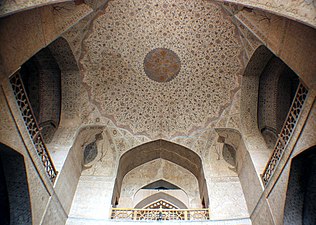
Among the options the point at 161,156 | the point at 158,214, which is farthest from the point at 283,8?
the point at 161,156

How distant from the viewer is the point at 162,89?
7711 mm

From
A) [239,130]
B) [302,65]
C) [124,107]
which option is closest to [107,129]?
[124,107]

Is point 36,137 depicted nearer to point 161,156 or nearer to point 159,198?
point 161,156

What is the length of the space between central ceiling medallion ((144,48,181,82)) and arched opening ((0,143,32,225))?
424 cm

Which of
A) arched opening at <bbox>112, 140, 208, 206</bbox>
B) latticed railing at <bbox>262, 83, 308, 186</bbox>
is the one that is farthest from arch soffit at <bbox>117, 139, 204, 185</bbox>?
latticed railing at <bbox>262, 83, 308, 186</bbox>

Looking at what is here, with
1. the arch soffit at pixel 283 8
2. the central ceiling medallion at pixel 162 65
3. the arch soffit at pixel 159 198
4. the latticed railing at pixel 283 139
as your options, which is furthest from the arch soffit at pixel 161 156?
the arch soffit at pixel 283 8

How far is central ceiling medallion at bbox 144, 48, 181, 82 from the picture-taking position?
7387 mm

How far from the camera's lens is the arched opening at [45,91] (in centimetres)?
686

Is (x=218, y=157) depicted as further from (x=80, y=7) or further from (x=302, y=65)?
(x=80, y=7)

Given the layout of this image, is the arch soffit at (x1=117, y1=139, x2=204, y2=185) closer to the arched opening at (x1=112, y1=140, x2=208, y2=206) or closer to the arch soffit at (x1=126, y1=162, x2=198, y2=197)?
the arched opening at (x1=112, y1=140, x2=208, y2=206)

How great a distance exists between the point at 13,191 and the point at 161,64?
464cm

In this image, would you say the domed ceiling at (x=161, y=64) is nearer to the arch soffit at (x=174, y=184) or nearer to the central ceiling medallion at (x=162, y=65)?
the central ceiling medallion at (x=162, y=65)

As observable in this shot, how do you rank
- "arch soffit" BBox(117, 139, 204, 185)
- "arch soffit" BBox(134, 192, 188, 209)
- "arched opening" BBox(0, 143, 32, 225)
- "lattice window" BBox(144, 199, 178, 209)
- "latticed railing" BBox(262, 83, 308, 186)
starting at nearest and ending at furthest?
"arched opening" BBox(0, 143, 32, 225) → "latticed railing" BBox(262, 83, 308, 186) → "arch soffit" BBox(117, 139, 204, 185) → "arch soffit" BBox(134, 192, 188, 209) → "lattice window" BBox(144, 199, 178, 209)

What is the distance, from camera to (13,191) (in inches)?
174
